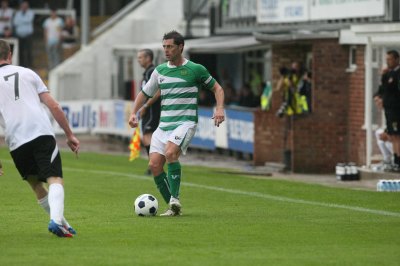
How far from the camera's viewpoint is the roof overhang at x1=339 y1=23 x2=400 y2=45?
23.4 m

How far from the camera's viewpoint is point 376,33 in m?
23.9

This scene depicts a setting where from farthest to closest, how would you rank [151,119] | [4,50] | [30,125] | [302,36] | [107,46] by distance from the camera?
[107,46] < [302,36] < [151,119] < [4,50] < [30,125]

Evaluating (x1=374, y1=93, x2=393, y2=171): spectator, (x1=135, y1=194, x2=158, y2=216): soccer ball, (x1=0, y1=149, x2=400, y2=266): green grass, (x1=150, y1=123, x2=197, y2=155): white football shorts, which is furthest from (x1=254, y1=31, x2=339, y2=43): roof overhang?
(x1=135, y1=194, x2=158, y2=216): soccer ball

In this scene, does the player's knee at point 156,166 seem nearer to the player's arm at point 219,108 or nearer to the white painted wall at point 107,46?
the player's arm at point 219,108

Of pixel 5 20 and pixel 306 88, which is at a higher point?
pixel 5 20

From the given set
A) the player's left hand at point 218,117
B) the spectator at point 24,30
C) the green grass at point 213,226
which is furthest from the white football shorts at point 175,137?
the spectator at point 24,30

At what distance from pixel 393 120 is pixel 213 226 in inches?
374

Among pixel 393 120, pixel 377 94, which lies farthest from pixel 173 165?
pixel 377 94

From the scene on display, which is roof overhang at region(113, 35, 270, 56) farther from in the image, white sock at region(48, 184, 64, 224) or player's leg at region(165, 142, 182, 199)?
white sock at region(48, 184, 64, 224)

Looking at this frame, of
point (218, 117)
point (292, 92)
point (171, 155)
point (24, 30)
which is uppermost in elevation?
point (24, 30)

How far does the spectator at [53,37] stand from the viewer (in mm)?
→ 41375

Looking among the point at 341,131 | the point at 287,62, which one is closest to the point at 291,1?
the point at 287,62

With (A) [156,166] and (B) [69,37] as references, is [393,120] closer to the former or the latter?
(A) [156,166]

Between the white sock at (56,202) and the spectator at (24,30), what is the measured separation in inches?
1147
